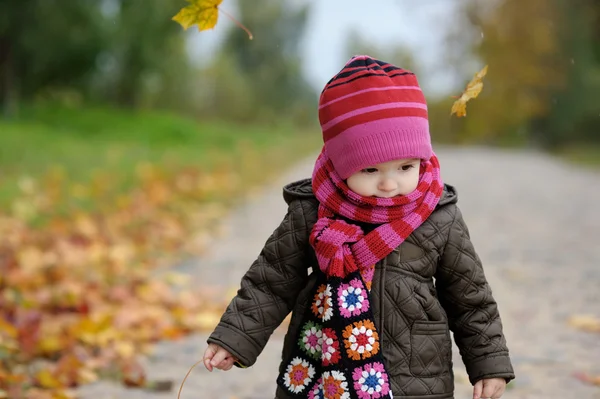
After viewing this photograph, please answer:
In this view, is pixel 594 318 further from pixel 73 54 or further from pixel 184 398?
pixel 73 54

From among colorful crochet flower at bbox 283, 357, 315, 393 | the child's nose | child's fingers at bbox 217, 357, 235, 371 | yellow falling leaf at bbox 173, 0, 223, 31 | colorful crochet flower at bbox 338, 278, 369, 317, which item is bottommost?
colorful crochet flower at bbox 283, 357, 315, 393

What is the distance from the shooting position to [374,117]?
6.47 feet

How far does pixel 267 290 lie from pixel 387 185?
455mm

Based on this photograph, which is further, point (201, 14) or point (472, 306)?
point (201, 14)

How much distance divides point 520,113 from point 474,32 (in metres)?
3.16

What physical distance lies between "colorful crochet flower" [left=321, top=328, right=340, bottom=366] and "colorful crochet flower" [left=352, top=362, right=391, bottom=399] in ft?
0.23

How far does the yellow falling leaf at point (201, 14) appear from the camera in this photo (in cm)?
221

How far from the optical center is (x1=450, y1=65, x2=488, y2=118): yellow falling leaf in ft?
6.89

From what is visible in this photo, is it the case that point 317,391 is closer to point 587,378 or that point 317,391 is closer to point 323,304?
point 323,304

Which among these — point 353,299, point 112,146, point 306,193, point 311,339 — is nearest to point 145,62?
point 112,146

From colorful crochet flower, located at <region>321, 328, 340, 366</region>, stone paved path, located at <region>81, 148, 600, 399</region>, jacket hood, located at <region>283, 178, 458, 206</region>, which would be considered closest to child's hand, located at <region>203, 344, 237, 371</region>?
colorful crochet flower, located at <region>321, 328, 340, 366</region>

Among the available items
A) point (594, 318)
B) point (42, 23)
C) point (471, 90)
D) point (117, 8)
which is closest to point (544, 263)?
point (594, 318)

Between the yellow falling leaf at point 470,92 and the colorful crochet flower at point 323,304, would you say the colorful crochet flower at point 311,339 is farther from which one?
the yellow falling leaf at point 470,92

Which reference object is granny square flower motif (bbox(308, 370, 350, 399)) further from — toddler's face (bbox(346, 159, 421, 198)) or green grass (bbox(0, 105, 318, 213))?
green grass (bbox(0, 105, 318, 213))
